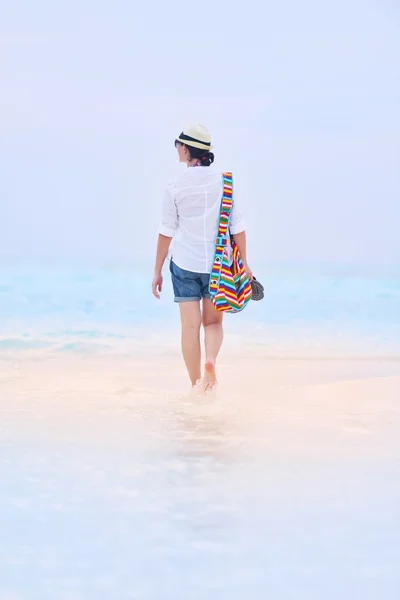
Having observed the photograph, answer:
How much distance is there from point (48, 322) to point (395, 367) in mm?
6058

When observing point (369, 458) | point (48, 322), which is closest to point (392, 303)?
point (48, 322)

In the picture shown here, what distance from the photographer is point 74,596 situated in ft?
7.02

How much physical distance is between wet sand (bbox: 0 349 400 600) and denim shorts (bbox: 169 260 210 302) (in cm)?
57

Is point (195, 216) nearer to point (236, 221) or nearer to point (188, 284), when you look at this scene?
point (236, 221)

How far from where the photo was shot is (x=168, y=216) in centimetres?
484

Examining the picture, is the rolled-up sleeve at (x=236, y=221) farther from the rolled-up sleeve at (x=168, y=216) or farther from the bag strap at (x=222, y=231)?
the rolled-up sleeve at (x=168, y=216)

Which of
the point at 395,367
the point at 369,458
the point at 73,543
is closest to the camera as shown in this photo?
the point at 73,543

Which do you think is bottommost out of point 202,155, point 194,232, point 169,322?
point 169,322

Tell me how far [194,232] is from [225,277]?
30cm

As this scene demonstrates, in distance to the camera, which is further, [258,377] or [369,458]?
[258,377]

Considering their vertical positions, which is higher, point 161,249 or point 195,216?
point 195,216

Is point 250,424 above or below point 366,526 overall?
below

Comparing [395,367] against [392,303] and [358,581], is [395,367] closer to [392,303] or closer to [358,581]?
[358,581]

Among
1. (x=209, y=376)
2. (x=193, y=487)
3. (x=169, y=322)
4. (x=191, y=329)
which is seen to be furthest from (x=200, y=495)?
(x=169, y=322)
